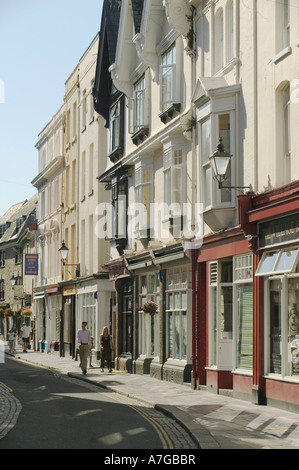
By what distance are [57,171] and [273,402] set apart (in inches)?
1372

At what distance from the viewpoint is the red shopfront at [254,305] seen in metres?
17.1

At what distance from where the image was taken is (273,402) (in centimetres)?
1770

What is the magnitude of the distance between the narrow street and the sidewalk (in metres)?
0.34

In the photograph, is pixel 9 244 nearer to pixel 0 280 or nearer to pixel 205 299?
pixel 0 280

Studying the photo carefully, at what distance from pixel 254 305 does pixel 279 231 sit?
2.12 metres

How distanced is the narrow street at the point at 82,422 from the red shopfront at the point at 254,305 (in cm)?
254

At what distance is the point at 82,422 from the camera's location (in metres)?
15.0

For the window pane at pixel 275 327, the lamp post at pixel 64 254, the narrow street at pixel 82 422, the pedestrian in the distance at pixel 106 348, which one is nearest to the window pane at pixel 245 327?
the window pane at pixel 275 327

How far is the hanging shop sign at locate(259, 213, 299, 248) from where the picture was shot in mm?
16703

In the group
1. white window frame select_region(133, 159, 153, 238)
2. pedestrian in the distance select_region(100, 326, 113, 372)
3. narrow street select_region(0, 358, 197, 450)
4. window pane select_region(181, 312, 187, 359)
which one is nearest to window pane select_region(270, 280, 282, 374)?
narrow street select_region(0, 358, 197, 450)

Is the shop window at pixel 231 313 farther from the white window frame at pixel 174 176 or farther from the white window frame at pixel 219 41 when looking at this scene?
the white window frame at pixel 219 41

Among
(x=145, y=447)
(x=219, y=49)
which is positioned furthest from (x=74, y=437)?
(x=219, y=49)

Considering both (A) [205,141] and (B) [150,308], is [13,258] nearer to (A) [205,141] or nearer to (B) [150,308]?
(B) [150,308]

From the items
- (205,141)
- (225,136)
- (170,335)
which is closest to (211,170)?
(225,136)
